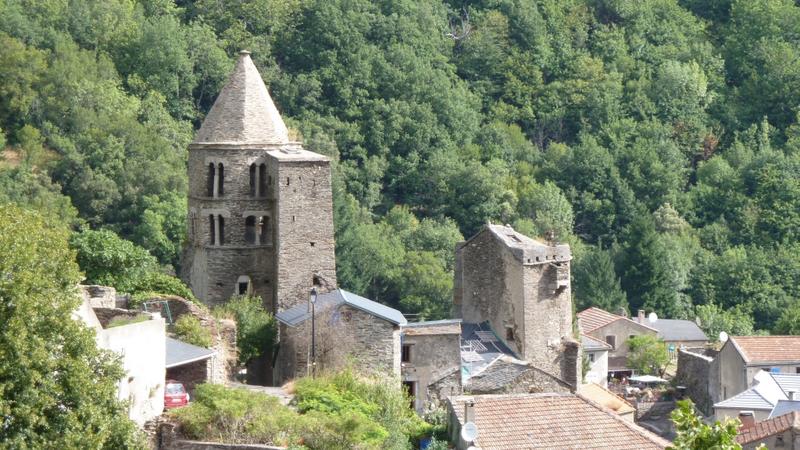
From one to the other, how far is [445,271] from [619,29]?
120 ft

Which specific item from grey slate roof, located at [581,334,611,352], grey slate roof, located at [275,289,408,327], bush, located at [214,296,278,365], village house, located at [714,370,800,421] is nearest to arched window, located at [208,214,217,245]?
bush, located at [214,296,278,365]

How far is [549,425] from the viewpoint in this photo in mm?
45656

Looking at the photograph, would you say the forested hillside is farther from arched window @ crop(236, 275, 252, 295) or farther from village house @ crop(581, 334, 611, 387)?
arched window @ crop(236, 275, 252, 295)

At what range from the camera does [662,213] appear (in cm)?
10369

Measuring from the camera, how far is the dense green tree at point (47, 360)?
36625mm

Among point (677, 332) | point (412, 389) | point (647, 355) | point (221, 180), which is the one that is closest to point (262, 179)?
point (221, 180)

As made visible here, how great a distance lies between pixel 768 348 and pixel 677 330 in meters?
18.4

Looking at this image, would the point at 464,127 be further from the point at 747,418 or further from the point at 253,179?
the point at 747,418

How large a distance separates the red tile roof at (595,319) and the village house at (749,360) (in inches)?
493

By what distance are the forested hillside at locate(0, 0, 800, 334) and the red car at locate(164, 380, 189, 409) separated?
33763 mm

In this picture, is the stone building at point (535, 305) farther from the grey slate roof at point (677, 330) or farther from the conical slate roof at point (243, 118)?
the grey slate roof at point (677, 330)

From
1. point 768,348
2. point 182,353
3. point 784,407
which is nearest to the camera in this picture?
point 182,353

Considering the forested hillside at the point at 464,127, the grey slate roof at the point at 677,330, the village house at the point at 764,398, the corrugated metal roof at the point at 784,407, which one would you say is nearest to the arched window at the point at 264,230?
the village house at the point at 764,398

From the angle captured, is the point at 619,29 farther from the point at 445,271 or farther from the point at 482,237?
the point at 482,237
